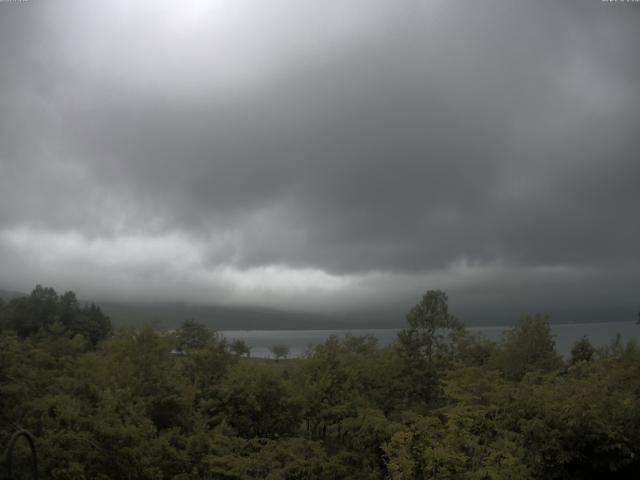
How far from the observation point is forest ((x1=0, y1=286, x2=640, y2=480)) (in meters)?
13.6

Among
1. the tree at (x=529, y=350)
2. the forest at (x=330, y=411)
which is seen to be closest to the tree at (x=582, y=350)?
the forest at (x=330, y=411)

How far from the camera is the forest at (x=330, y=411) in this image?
13.6 m

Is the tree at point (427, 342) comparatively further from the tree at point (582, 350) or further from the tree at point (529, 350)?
the tree at point (582, 350)

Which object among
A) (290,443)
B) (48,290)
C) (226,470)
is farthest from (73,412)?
(48,290)

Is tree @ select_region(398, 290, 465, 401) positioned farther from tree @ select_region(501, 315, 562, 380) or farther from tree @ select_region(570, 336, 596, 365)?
tree @ select_region(570, 336, 596, 365)

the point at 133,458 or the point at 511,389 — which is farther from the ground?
the point at 511,389

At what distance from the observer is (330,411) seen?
2391 centimetres

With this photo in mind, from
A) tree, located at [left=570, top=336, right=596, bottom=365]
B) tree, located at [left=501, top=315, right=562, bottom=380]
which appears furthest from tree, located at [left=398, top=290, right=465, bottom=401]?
tree, located at [left=570, top=336, right=596, bottom=365]

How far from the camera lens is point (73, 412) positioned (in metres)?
14.8

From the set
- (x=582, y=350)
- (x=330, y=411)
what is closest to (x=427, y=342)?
(x=330, y=411)

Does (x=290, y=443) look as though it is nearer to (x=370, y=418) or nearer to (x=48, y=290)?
(x=370, y=418)

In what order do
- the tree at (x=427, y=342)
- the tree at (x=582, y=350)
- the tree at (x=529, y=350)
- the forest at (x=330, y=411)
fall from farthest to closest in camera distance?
1. the tree at (x=582, y=350)
2. the tree at (x=529, y=350)
3. the tree at (x=427, y=342)
4. the forest at (x=330, y=411)

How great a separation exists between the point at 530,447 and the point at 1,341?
15.6m

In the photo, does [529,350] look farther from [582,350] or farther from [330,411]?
[582,350]
